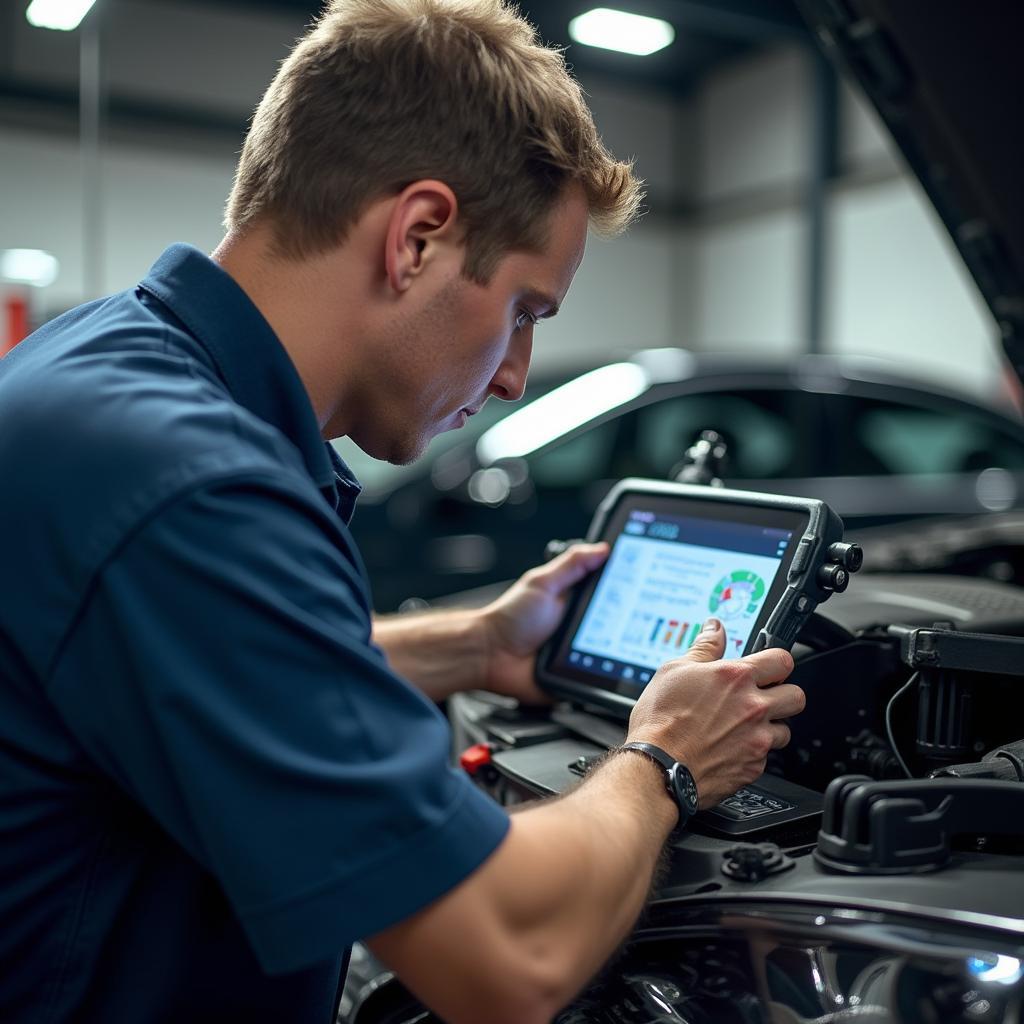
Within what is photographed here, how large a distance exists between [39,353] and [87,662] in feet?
1.06

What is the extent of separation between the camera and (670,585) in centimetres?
131

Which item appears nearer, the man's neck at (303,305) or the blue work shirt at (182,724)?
the blue work shirt at (182,724)

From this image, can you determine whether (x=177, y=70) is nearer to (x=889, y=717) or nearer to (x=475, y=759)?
(x=475, y=759)

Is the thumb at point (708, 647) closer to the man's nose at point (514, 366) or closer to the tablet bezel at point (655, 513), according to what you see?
the tablet bezel at point (655, 513)

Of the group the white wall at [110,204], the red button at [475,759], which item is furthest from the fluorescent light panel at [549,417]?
the white wall at [110,204]

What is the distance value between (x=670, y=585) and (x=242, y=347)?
0.57m

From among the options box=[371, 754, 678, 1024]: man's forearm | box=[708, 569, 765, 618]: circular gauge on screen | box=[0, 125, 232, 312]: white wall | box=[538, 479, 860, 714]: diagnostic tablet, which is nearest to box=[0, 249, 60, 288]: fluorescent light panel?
box=[0, 125, 232, 312]: white wall

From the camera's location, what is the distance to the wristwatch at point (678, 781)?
0.98 meters

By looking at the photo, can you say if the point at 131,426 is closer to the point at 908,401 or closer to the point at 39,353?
the point at 39,353

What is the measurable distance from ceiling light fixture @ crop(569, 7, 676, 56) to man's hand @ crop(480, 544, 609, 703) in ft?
17.1

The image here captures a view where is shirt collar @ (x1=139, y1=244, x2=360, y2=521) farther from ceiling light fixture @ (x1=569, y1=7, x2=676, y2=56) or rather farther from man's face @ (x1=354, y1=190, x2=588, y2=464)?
ceiling light fixture @ (x1=569, y1=7, x2=676, y2=56)

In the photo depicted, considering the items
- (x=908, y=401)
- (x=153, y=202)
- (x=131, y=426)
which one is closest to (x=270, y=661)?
(x=131, y=426)

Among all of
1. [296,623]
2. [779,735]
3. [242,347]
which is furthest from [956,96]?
[296,623]

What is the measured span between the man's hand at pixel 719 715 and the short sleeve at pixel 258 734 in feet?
0.90
